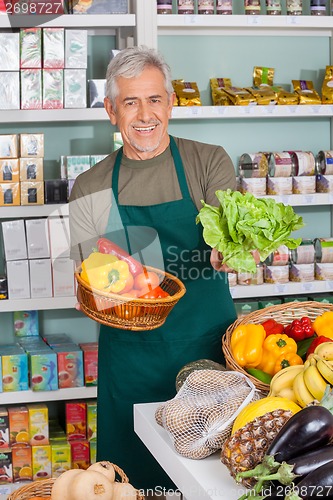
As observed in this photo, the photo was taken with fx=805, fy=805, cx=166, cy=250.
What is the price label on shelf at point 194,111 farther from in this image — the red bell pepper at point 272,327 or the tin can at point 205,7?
the red bell pepper at point 272,327

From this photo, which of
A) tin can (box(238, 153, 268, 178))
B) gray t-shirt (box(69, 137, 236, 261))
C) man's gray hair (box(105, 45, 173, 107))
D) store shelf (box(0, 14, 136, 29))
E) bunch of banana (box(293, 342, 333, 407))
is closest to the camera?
bunch of banana (box(293, 342, 333, 407))

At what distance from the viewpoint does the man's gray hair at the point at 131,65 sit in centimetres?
255

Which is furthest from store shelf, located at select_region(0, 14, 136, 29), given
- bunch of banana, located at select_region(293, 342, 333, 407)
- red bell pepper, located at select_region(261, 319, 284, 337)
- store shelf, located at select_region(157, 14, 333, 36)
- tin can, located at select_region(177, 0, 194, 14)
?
bunch of banana, located at select_region(293, 342, 333, 407)

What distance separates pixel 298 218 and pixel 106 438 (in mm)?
1108

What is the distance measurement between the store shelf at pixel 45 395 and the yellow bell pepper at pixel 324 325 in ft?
6.15

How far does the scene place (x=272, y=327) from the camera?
7.09 feet

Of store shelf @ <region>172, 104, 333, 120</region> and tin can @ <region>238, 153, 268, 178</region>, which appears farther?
tin can @ <region>238, 153, 268, 178</region>

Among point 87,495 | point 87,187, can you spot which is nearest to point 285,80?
point 87,187

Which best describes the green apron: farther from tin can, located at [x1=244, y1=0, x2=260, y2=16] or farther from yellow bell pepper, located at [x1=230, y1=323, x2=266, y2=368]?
tin can, located at [x1=244, y1=0, x2=260, y2=16]

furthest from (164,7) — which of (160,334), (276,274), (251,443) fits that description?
(251,443)

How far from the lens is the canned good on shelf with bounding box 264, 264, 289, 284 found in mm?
3969

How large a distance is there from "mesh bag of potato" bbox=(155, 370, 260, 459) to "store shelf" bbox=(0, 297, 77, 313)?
1906 millimetres

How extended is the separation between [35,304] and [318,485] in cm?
254

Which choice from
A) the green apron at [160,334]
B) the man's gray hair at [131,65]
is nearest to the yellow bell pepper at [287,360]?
the green apron at [160,334]
